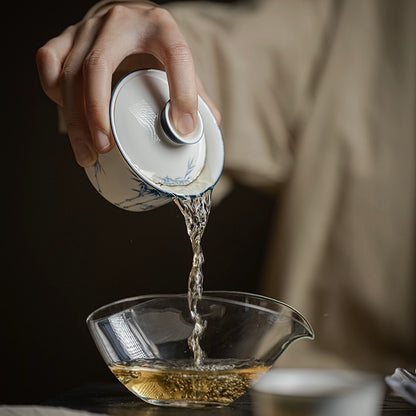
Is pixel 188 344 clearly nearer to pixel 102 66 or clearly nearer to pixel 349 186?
pixel 102 66

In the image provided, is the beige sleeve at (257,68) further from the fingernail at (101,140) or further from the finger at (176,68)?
the fingernail at (101,140)

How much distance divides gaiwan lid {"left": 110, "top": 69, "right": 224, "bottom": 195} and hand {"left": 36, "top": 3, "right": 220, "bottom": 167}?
0.02 m

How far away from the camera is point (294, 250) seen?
1.00 metres

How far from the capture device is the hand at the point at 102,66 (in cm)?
61

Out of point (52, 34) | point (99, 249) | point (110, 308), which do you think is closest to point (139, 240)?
point (99, 249)

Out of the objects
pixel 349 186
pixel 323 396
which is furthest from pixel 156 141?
pixel 349 186

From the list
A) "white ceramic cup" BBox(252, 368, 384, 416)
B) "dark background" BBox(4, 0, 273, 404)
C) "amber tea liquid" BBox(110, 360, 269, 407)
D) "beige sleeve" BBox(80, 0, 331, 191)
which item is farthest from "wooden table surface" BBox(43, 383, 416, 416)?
"dark background" BBox(4, 0, 273, 404)

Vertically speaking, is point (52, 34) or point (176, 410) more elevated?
point (52, 34)

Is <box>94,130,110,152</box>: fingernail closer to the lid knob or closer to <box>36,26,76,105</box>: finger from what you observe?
the lid knob

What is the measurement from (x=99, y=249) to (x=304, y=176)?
706mm

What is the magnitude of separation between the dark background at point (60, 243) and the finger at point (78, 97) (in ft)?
2.58

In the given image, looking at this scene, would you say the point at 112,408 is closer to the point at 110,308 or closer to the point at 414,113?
the point at 110,308

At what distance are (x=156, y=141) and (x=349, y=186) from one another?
458mm

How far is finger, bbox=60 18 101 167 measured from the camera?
0.66 metres
